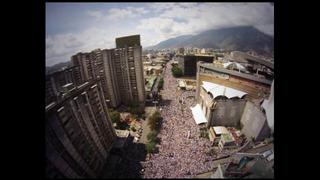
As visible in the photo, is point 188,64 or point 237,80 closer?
point 237,80

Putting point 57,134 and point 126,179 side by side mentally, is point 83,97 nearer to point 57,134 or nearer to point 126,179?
point 57,134

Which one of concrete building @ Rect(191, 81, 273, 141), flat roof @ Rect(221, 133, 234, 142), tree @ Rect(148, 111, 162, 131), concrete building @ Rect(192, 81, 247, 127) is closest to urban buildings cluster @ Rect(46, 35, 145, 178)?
tree @ Rect(148, 111, 162, 131)

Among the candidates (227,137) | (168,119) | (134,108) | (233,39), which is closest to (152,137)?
(168,119)

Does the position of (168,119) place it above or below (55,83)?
below

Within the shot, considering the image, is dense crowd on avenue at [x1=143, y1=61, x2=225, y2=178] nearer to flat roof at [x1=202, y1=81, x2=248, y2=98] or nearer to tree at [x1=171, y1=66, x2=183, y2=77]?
flat roof at [x1=202, y1=81, x2=248, y2=98]

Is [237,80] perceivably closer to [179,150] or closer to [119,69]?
[179,150]
